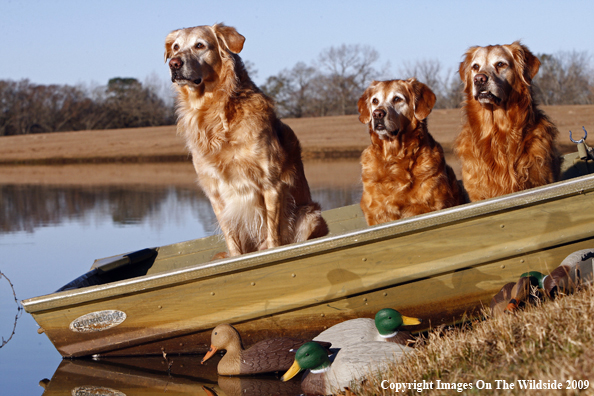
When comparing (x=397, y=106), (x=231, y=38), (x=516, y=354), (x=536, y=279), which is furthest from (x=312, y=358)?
(x=231, y=38)

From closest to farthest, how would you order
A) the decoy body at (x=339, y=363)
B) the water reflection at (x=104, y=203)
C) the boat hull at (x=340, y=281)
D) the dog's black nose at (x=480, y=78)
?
the decoy body at (x=339, y=363)
the boat hull at (x=340, y=281)
the dog's black nose at (x=480, y=78)
the water reflection at (x=104, y=203)

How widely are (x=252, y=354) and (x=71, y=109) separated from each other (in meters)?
46.0

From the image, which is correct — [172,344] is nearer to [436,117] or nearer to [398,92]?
[398,92]

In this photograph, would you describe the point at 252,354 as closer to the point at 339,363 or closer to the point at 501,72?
the point at 339,363

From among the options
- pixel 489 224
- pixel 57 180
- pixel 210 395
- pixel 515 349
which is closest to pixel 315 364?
pixel 210 395

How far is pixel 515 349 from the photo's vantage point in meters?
2.78

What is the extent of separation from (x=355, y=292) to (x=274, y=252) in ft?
2.10

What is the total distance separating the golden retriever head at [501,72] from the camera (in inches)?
164

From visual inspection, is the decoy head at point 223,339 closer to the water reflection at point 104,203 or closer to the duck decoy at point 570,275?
the duck decoy at point 570,275

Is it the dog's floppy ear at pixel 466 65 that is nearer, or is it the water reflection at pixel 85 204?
the dog's floppy ear at pixel 466 65

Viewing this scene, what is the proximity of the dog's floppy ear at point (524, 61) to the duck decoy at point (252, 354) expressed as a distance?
101 inches

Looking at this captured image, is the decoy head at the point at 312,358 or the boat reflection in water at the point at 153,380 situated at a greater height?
the decoy head at the point at 312,358

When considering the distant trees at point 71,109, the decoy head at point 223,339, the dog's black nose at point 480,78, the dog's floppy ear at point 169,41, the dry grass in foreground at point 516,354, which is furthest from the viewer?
the distant trees at point 71,109

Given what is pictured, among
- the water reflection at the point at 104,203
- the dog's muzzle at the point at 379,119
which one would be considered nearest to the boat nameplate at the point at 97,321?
the dog's muzzle at the point at 379,119
